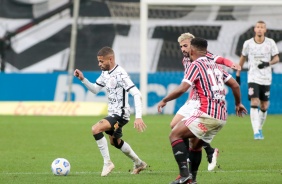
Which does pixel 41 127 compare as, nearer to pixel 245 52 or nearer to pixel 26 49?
pixel 245 52

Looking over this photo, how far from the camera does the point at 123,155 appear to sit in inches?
601

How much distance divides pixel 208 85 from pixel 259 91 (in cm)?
825

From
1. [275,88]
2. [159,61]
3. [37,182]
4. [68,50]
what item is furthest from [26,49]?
[37,182]

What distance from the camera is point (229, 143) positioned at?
17.3 metres

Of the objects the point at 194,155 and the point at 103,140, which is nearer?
the point at 194,155

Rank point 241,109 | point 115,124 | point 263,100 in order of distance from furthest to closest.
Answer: point 263,100
point 115,124
point 241,109

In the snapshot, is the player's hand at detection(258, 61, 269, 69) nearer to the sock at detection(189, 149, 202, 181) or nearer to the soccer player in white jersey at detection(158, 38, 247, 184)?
the sock at detection(189, 149, 202, 181)

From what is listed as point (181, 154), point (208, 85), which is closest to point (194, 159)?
point (181, 154)

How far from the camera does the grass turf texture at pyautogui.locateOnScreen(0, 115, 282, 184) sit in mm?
11422

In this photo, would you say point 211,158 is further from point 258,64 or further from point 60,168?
point 258,64

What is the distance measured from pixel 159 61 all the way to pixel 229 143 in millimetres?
17979

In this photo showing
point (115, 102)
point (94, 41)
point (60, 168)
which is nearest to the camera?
point (60, 168)

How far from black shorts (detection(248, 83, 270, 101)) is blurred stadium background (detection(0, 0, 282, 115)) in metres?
8.71

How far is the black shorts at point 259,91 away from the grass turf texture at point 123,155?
93cm
